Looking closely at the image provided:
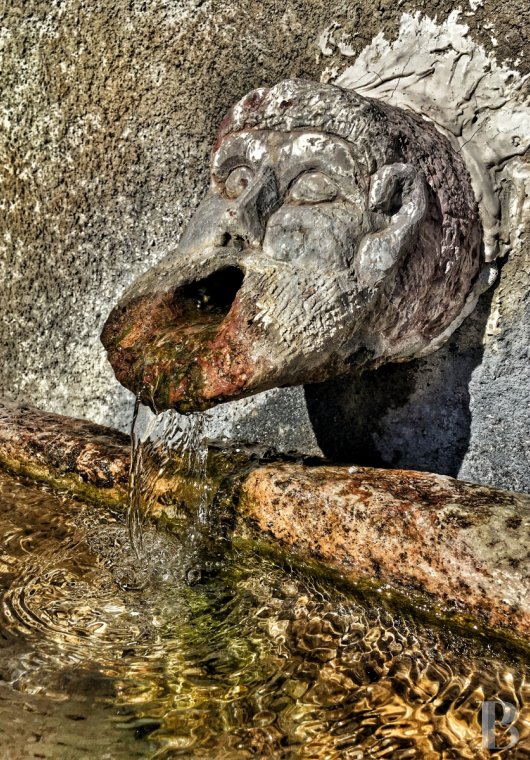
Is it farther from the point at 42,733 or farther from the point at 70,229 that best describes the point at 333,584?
the point at 70,229

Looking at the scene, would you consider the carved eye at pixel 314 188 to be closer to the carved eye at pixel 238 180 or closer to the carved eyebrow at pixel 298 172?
the carved eyebrow at pixel 298 172

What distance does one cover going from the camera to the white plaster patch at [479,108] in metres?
2.09

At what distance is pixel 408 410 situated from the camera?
235 cm

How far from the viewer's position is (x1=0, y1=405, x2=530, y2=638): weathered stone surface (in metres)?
1.48

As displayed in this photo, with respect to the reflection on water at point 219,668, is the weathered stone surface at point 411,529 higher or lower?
higher

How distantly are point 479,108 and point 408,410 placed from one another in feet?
2.95

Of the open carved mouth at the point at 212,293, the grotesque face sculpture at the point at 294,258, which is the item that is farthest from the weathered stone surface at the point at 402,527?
the open carved mouth at the point at 212,293

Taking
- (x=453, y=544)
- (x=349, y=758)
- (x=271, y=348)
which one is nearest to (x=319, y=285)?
(x=271, y=348)

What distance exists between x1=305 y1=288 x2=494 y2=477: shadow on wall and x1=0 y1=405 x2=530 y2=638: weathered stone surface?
0.53 m

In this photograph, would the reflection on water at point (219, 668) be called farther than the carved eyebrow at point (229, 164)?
No

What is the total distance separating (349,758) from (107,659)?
54 centimetres

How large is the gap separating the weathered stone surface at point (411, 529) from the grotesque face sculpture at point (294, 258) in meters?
0.28

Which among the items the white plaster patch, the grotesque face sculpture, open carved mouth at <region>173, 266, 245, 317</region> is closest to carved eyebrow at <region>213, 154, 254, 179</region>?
the grotesque face sculpture

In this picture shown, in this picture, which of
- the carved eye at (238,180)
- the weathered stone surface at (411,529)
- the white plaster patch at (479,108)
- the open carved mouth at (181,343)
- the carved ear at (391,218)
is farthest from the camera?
the white plaster patch at (479,108)
